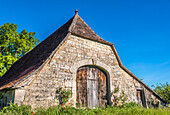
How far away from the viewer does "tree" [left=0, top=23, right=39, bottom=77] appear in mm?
15930

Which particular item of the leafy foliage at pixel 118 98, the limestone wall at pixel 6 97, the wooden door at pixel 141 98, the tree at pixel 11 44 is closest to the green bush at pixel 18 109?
the limestone wall at pixel 6 97

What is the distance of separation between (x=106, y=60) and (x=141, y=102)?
3.60 meters

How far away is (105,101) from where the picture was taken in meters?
8.02

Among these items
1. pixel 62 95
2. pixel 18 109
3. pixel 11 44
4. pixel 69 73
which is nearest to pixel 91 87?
pixel 69 73

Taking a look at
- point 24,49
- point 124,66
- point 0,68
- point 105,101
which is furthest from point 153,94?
point 24,49

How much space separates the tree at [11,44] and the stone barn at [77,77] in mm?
8967

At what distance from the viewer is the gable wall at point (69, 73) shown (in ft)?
19.8

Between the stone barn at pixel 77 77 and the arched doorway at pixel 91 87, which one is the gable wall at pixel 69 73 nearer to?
the stone barn at pixel 77 77

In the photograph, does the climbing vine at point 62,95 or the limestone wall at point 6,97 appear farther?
the climbing vine at point 62,95

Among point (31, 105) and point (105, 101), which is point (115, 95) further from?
point (31, 105)

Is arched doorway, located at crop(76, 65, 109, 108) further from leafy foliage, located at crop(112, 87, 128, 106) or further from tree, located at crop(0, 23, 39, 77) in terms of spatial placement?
tree, located at crop(0, 23, 39, 77)

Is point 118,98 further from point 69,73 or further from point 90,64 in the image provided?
point 69,73

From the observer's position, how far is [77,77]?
7.48 m

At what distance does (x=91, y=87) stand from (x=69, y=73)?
154 cm
